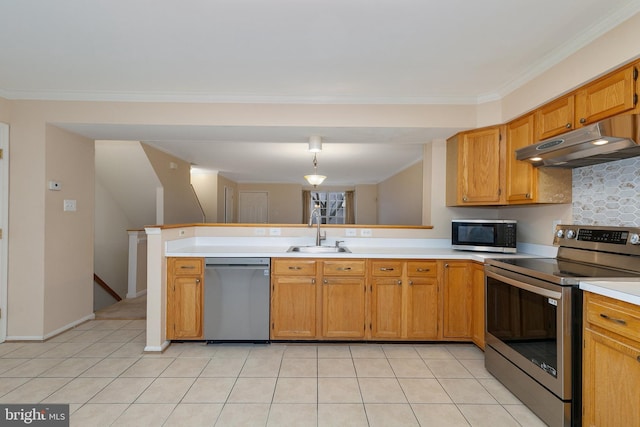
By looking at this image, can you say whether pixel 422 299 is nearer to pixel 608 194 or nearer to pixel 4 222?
pixel 608 194

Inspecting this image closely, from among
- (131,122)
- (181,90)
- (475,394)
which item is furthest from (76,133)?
(475,394)

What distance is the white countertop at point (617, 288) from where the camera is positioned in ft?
4.52

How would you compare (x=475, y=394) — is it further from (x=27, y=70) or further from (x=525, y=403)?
(x=27, y=70)

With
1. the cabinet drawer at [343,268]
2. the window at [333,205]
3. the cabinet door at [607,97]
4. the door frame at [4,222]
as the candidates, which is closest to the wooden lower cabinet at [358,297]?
the cabinet drawer at [343,268]

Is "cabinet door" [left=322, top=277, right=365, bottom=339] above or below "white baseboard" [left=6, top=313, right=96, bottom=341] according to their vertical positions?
above

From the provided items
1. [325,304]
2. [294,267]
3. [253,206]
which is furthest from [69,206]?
[253,206]

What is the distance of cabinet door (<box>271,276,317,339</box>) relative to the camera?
9.21 feet

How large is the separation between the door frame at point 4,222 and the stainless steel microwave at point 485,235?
13.6 feet

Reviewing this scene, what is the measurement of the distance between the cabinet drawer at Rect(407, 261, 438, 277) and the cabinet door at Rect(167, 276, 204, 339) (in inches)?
73.3

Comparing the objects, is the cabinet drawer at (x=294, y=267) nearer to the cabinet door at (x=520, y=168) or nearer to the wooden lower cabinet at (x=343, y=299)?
the wooden lower cabinet at (x=343, y=299)

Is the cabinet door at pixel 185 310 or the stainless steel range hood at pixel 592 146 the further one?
the cabinet door at pixel 185 310

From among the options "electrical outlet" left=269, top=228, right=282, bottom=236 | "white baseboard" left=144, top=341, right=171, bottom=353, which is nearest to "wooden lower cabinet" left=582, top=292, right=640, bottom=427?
"electrical outlet" left=269, top=228, right=282, bottom=236

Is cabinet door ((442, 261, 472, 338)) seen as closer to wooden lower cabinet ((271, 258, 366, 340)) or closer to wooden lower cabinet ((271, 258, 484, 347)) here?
wooden lower cabinet ((271, 258, 484, 347))

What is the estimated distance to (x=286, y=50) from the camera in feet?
7.04
